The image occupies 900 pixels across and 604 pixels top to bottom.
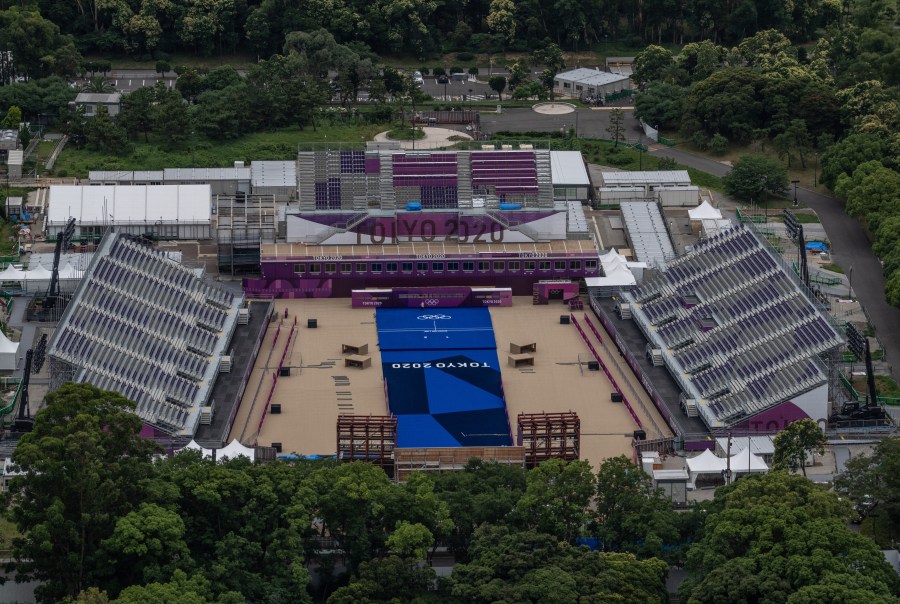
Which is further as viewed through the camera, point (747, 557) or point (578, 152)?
point (578, 152)

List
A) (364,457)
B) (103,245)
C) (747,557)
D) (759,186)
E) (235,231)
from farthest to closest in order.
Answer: (759,186), (235,231), (103,245), (364,457), (747,557)

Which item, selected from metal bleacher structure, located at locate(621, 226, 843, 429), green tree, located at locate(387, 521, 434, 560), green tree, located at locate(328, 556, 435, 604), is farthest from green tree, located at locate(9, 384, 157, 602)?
metal bleacher structure, located at locate(621, 226, 843, 429)

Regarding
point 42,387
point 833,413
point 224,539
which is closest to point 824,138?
point 833,413

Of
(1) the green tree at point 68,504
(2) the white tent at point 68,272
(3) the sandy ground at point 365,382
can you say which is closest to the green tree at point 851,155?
(3) the sandy ground at point 365,382

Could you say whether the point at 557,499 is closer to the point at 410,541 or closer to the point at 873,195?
the point at 410,541

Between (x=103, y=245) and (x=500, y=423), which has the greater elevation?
(x=103, y=245)

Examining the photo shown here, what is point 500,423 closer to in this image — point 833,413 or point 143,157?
point 833,413

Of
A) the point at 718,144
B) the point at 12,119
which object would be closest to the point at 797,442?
the point at 718,144

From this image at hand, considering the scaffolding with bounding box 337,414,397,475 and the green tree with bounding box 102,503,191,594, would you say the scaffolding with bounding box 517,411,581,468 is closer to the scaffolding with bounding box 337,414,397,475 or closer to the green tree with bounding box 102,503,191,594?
the scaffolding with bounding box 337,414,397,475
